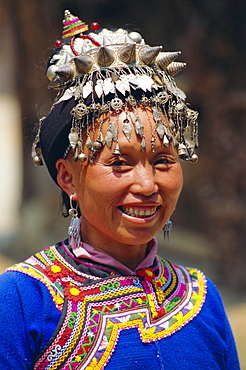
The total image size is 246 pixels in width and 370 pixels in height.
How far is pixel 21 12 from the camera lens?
6.12 metres

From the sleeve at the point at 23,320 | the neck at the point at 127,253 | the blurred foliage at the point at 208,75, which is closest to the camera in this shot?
the sleeve at the point at 23,320

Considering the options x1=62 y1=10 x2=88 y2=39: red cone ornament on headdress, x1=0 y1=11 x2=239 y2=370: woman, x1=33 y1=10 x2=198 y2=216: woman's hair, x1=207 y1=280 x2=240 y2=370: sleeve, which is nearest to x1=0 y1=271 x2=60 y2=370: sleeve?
x1=0 y1=11 x2=239 y2=370: woman

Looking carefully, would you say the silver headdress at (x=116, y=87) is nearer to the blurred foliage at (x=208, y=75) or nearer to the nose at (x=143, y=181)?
the nose at (x=143, y=181)

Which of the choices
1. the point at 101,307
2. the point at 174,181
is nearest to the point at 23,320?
the point at 101,307

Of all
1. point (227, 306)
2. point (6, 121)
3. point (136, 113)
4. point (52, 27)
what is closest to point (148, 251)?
point (136, 113)

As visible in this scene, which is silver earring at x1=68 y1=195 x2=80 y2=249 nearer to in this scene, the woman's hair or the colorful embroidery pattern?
the colorful embroidery pattern

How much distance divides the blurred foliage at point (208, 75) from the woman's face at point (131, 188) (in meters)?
3.29

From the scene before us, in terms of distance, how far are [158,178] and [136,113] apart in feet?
0.83

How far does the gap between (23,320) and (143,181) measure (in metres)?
0.64

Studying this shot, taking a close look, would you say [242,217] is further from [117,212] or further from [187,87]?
[117,212]

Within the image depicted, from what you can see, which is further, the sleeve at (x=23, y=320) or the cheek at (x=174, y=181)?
the cheek at (x=174, y=181)

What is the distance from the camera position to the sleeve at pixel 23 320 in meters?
1.92

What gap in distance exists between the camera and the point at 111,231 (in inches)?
84.0

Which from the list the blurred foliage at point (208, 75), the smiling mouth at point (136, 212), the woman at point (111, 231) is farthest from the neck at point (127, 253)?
the blurred foliage at point (208, 75)
